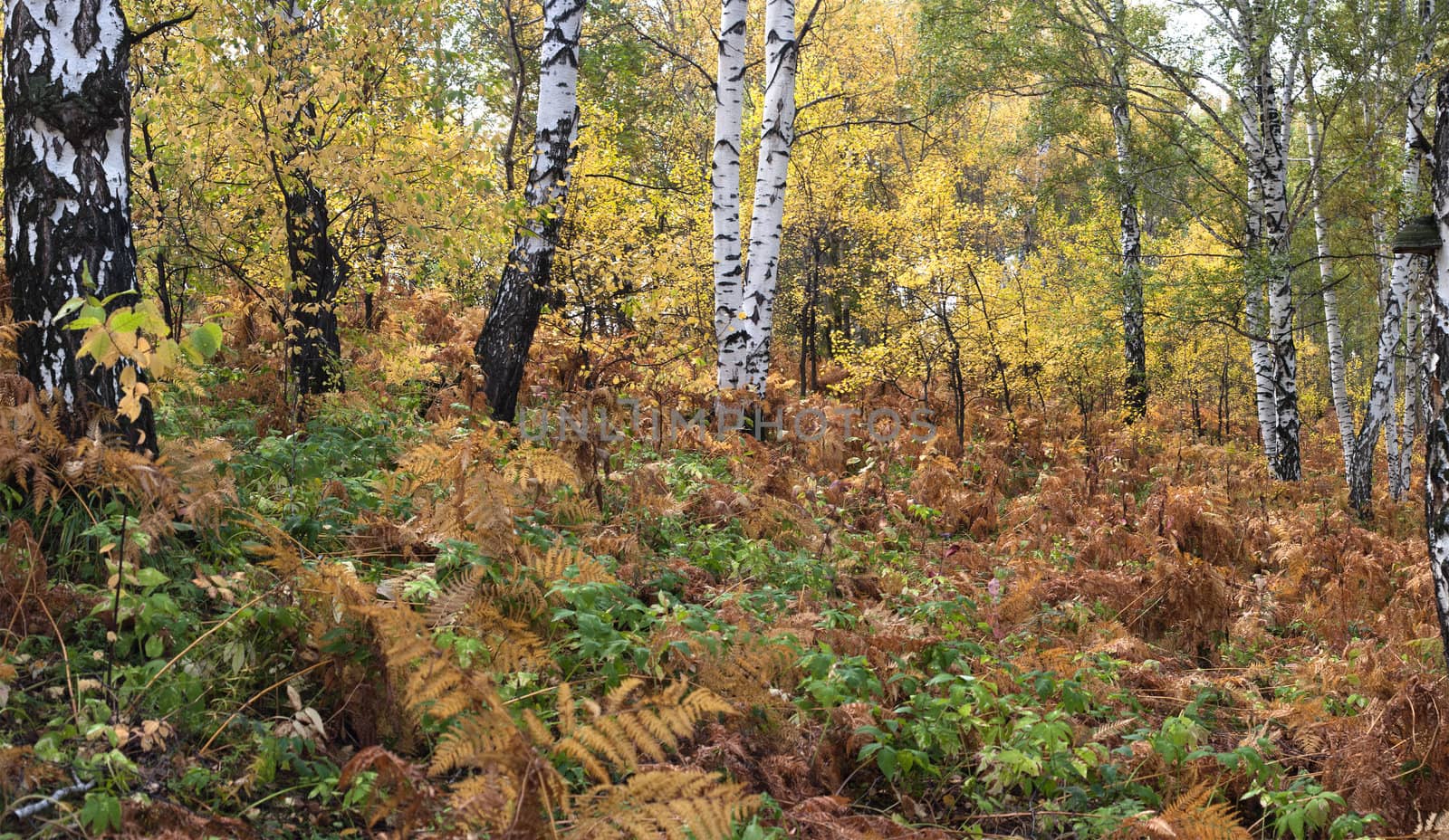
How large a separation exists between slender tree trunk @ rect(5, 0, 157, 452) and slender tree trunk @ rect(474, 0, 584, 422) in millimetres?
3904

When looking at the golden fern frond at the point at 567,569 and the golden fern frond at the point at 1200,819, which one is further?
the golden fern frond at the point at 567,569

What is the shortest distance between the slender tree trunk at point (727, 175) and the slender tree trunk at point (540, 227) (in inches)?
91.8

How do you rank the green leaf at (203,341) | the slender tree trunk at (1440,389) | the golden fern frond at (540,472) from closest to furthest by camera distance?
the green leaf at (203,341)
the slender tree trunk at (1440,389)
the golden fern frond at (540,472)

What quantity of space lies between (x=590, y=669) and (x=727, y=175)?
728 centimetres

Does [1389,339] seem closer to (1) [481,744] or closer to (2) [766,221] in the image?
(2) [766,221]

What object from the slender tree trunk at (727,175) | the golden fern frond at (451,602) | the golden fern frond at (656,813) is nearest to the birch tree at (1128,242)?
the slender tree trunk at (727,175)

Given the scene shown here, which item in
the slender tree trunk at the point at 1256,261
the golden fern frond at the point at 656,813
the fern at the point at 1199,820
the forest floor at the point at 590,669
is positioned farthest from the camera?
the slender tree trunk at the point at 1256,261

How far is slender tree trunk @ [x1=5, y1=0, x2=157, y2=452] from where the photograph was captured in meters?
3.59

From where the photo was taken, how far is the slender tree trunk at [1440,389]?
3.53 metres

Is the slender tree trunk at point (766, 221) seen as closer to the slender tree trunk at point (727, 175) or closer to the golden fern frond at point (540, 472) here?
the slender tree trunk at point (727, 175)

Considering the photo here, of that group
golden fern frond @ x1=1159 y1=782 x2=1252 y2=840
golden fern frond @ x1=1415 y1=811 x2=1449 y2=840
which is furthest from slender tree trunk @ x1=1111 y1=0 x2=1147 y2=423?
golden fern frond @ x1=1159 y1=782 x2=1252 y2=840

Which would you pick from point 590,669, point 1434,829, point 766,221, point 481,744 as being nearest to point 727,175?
point 766,221

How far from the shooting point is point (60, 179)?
363cm

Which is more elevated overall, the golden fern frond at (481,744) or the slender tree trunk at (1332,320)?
the slender tree trunk at (1332,320)
